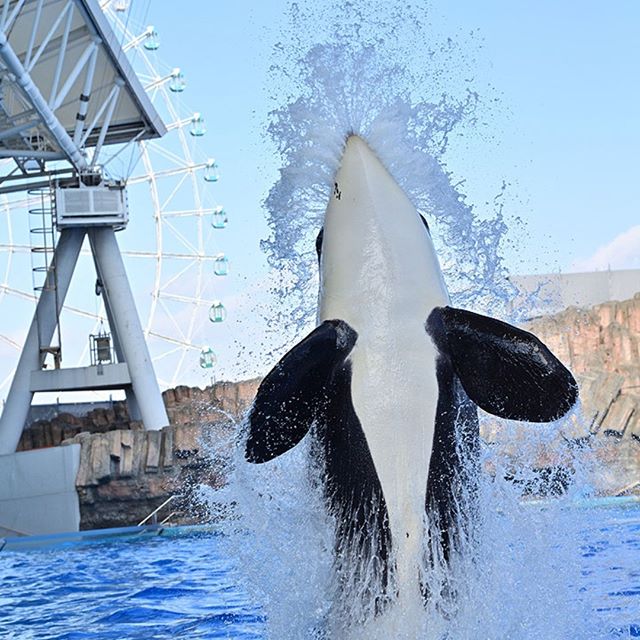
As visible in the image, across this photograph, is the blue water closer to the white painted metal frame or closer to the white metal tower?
the white painted metal frame

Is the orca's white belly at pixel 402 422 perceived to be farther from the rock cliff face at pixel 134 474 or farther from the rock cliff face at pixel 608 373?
the rock cliff face at pixel 134 474

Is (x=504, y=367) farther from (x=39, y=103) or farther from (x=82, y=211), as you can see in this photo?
(x=82, y=211)

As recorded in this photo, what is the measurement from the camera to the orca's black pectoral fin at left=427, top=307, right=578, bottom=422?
317 centimetres

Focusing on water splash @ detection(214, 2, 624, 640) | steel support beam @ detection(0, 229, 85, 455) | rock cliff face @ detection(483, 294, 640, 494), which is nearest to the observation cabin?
steel support beam @ detection(0, 229, 85, 455)

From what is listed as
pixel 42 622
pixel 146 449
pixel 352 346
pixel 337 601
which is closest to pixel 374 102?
pixel 352 346

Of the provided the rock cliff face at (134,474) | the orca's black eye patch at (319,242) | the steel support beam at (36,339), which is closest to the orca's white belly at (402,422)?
the orca's black eye patch at (319,242)

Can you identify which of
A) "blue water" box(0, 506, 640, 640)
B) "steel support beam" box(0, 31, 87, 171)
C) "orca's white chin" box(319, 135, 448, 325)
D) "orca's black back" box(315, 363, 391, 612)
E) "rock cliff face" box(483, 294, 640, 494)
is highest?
"steel support beam" box(0, 31, 87, 171)

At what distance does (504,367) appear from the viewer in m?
3.22

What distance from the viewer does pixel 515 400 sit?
10.5 feet

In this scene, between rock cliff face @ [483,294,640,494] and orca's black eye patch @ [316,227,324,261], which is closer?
orca's black eye patch @ [316,227,324,261]

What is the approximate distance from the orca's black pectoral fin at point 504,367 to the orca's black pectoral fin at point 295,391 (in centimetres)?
31

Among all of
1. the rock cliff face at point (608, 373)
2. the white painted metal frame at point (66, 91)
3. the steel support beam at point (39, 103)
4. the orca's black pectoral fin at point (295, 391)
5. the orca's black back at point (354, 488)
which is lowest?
the orca's black back at point (354, 488)

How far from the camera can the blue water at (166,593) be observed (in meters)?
6.02

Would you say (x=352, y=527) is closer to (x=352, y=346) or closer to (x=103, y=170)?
(x=352, y=346)
